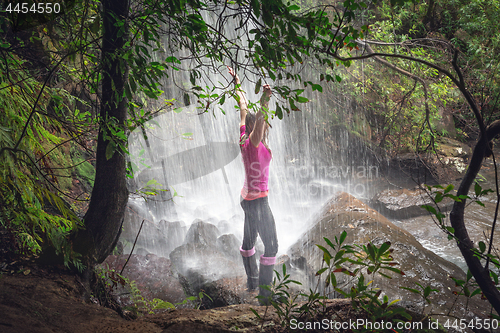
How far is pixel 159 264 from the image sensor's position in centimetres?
446

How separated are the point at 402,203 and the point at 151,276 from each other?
22.8ft

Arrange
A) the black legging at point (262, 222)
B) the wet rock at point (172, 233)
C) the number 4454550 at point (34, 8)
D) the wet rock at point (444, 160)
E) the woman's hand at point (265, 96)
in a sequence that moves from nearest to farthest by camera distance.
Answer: the number 4454550 at point (34, 8)
the woman's hand at point (265, 96)
the black legging at point (262, 222)
the wet rock at point (172, 233)
the wet rock at point (444, 160)

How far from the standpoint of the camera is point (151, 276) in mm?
4145

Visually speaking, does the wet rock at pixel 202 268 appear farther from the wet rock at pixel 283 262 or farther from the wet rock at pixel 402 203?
the wet rock at pixel 402 203

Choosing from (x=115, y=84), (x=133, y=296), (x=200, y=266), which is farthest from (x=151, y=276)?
(x=115, y=84)

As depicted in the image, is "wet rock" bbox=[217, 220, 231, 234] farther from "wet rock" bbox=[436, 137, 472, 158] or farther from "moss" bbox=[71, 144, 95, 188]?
"wet rock" bbox=[436, 137, 472, 158]

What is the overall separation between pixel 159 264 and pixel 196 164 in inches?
267

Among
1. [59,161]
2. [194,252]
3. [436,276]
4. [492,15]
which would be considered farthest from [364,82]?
[59,161]

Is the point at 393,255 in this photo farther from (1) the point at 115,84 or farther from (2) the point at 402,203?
(1) the point at 115,84

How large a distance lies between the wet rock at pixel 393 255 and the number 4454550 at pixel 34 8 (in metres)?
4.16

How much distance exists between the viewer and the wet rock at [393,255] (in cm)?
335

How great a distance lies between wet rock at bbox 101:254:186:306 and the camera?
12.4 ft

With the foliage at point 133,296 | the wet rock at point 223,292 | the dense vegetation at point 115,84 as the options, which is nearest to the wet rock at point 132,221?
the foliage at point 133,296

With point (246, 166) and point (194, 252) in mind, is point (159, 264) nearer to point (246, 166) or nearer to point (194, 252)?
point (194, 252)
